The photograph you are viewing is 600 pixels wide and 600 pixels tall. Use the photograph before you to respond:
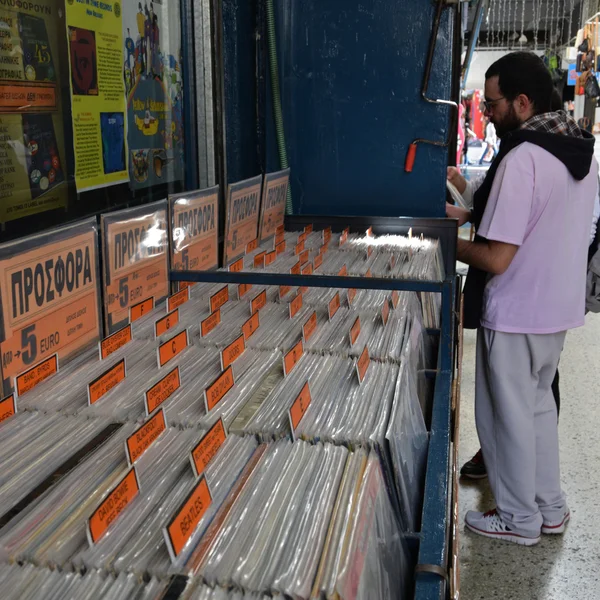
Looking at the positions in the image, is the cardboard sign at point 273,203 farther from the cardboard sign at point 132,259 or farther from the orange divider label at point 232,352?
the orange divider label at point 232,352

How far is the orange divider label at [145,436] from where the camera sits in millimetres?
1182

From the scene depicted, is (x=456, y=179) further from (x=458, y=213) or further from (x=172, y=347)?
(x=172, y=347)

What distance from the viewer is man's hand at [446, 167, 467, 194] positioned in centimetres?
383

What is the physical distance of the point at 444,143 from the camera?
12.1 ft

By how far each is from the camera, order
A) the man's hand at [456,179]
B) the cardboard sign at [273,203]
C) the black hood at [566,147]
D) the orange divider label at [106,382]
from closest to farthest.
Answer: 1. the orange divider label at [106,382]
2. the black hood at [566,147]
3. the cardboard sign at [273,203]
4. the man's hand at [456,179]

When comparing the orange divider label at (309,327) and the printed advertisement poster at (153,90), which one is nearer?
the orange divider label at (309,327)

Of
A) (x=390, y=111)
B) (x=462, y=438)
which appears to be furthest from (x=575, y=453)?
(x=390, y=111)

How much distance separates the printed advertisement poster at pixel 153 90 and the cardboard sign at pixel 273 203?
0.47 meters

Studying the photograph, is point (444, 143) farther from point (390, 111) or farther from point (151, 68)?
point (151, 68)

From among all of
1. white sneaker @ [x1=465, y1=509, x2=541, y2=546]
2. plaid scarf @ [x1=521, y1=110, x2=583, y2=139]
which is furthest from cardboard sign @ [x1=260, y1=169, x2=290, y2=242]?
white sneaker @ [x1=465, y1=509, x2=541, y2=546]

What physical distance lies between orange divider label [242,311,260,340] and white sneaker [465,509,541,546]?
65.8 inches

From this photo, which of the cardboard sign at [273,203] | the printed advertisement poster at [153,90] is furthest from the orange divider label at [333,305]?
the printed advertisement poster at [153,90]

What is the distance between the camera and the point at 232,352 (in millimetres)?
1675

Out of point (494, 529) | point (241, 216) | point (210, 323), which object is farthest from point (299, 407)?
point (494, 529)
